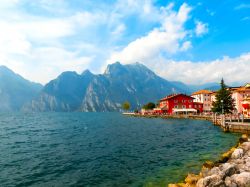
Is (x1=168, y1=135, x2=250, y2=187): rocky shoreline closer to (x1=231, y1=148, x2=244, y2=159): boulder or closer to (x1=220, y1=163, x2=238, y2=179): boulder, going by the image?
(x1=220, y1=163, x2=238, y2=179): boulder

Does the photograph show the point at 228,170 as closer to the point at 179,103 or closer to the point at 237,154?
the point at 237,154

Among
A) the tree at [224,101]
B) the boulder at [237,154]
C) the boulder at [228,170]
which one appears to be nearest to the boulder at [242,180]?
the boulder at [228,170]

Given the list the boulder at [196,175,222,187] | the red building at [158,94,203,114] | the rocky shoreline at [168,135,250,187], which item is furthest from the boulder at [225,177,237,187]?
the red building at [158,94,203,114]

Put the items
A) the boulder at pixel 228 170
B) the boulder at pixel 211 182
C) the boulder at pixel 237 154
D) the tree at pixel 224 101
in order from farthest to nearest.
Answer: the tree at pixel 224 101 → the boulder at pixel 237 154 → the boulder at pixel 228 170 → the boulder at pixel 211 182

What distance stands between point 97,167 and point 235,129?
Result: 36877mm

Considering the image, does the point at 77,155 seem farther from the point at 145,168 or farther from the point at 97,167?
the point at 145,168

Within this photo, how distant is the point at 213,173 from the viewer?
18938 mm

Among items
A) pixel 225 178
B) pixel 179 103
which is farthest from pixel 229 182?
pixel 179 103

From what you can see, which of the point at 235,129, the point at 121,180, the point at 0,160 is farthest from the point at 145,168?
the point at 235,129

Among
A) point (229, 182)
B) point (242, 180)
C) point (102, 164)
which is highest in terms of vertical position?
point (242, 180)

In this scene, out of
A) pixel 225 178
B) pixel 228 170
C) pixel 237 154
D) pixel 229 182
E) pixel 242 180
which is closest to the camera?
pixel 242 180

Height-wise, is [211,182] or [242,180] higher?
[242,180]

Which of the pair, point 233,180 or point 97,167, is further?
point 97,167

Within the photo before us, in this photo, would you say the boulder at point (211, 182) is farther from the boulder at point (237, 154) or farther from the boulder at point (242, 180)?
the boulder at point (237, 154)
